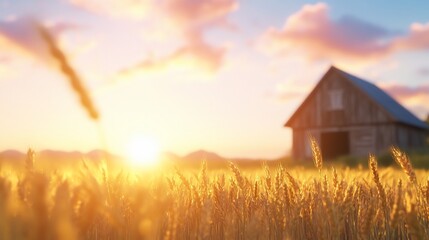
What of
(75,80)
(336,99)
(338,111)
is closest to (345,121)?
(338,111)

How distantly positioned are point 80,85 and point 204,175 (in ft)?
4.12

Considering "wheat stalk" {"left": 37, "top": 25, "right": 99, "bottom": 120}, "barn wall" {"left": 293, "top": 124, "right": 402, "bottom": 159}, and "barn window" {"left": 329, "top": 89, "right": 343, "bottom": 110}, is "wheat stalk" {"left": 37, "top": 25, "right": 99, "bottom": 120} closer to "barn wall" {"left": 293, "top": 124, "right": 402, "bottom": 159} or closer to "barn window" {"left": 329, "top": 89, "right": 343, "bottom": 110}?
"barn wall" {"left": 293, "top": 124, "right": 402, "bottom": 159}

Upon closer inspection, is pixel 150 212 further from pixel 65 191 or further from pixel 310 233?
pixel 310 233

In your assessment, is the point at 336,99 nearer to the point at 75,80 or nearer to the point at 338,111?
the point at 338,111

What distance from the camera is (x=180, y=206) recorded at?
268cm

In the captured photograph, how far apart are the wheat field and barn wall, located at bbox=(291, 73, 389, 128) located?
2692cm

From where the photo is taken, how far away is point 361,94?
29578 millimetres

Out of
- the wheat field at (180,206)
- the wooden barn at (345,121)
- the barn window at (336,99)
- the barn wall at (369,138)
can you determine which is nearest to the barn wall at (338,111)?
the wooden barn at (345,121)

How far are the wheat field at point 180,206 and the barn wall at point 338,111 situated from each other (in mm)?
26915

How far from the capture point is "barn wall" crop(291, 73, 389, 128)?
95.4 ft

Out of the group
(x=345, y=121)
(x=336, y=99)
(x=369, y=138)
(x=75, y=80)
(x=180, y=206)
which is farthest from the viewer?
(x=336, y=99)

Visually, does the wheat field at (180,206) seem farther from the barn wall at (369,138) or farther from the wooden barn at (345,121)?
the wooden barn at (345,121)

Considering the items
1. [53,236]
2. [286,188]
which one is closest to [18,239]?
[53,236]

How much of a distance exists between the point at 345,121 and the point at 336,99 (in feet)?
5.29
